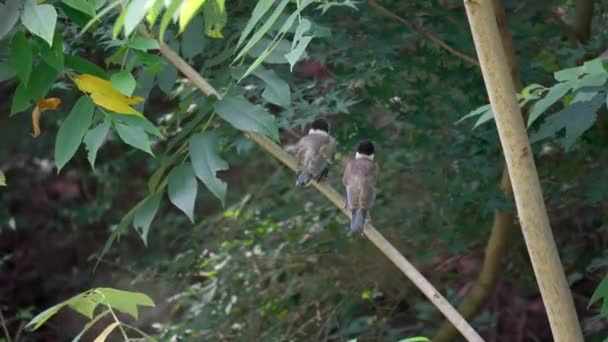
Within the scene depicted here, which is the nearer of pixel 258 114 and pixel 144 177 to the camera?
pixel 258 114

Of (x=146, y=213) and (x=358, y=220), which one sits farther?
(x=358, y=220)

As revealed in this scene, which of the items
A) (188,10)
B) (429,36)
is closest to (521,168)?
(188,10)

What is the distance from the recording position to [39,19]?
8.51ft

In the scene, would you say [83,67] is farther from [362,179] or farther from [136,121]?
[362,179]

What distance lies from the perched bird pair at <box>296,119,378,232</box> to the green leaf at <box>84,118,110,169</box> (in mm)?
903

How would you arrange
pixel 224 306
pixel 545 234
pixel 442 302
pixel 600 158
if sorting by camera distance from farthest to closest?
pixel 224 306
pixel 600 158
pixel 442 302
pixel 545 234

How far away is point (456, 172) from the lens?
455 centimetres

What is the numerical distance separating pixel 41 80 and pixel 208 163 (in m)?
0.51

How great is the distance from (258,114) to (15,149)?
5.28 meters

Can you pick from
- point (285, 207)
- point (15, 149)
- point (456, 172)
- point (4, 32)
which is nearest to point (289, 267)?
point (285, 207)

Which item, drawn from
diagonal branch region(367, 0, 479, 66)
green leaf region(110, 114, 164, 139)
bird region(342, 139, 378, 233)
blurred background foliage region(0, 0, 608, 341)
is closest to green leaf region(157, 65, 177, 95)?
blurred background foliage region(0, 0, 608, 341)

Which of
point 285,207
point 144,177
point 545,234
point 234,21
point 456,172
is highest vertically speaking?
point 234,21

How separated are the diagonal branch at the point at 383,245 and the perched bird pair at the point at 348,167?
0.43m

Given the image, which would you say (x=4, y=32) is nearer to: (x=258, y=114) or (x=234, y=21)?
(x=258, y=114)
